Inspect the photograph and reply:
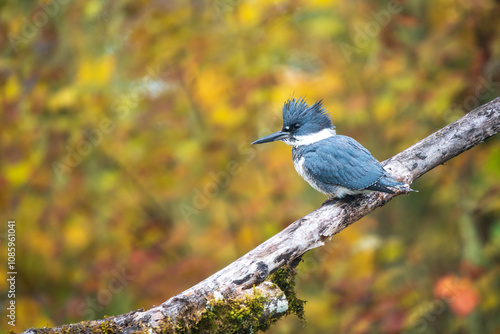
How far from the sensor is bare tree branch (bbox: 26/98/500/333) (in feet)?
7.14

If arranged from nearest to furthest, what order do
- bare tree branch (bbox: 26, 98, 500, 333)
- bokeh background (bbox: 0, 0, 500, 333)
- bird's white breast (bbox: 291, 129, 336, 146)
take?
bare tree branch (bbox: 26, 98, 500, 333)
bird's white breast (bbox: 291, 129, 336, 146)
bokeh background (bbox: 0, 0, 500, 333)

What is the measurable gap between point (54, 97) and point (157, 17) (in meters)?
1.41

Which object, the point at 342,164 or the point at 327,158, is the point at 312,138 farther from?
the point at 342,164

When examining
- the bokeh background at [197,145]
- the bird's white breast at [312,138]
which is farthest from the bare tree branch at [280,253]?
the bokeh background at [197,145]

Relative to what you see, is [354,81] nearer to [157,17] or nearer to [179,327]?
[157,17]

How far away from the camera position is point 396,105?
5.16m

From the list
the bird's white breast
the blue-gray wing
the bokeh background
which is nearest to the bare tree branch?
the blue-gray wing

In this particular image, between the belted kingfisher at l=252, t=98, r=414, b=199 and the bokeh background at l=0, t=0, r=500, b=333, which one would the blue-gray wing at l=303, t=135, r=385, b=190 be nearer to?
the belted kingfisher at l=252, t=98, r=414, b=199

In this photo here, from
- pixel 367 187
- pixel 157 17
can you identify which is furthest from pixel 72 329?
pixel 157 17

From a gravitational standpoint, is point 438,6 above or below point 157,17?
below

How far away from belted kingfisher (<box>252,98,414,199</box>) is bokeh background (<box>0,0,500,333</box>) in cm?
98

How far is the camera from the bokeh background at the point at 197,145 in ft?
15.9

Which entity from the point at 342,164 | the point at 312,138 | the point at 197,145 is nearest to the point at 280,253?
Answer: the point at 342,164

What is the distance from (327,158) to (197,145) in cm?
193
